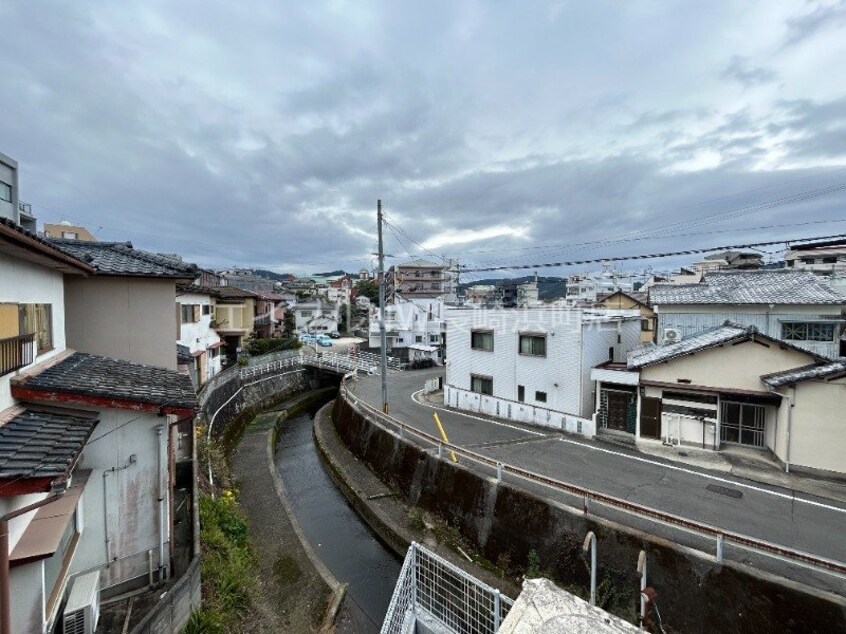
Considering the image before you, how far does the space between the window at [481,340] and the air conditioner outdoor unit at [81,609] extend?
17983mm

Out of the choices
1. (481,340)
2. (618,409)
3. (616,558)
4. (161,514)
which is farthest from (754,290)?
(161,514)

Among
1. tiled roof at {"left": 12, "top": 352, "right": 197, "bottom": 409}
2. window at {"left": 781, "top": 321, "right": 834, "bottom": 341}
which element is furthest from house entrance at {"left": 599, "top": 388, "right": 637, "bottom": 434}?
tiled roof at {"left": 12, "top": 352, "right": 197, "bottom": 409}

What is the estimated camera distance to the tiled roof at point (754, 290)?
17.6 meters

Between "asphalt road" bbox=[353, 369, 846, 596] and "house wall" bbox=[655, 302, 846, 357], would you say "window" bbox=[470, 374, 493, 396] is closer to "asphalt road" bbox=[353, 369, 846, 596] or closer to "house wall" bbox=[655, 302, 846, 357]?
"asphalt road" bbox=[353, 369, 846, 596]

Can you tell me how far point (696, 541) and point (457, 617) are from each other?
6059 millimetres

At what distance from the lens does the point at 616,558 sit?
30.2 ft

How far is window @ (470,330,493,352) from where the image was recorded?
70.2 ft

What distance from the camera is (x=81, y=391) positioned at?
20.3ft

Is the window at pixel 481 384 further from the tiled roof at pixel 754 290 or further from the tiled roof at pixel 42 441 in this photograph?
the tiled roof at pixel 42 441

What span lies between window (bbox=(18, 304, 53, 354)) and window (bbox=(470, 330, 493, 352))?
17.7m

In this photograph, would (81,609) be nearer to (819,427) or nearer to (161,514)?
(161,514)

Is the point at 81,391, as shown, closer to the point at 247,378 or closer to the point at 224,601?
the point at 224,601

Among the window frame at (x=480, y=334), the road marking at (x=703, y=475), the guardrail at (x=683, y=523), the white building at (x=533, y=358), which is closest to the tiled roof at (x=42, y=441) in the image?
the guardrail at (x=683, y=523)

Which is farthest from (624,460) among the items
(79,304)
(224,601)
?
(79,304)
